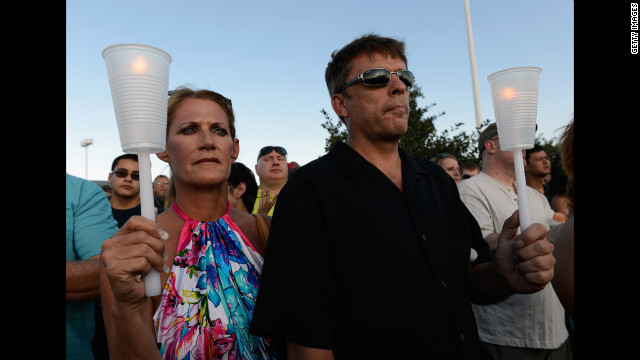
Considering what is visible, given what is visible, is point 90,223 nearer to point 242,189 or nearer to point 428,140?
point 242,189

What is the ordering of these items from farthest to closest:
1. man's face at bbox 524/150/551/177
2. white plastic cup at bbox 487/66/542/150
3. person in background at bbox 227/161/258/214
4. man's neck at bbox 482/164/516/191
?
man's face at bbox 524/150/551/177
person in background at bbox 227/161/258/214
man's neck at bbox 482/164/516/191
white plastic cup at bbox 487/66/542/150

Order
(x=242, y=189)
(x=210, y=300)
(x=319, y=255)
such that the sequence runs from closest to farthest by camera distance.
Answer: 1. (x=319, y=255)
2. (x=210, y=300)
3. (x=242, y=189)

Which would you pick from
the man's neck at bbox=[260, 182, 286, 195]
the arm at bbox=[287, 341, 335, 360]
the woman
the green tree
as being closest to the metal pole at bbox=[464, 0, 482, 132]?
the green tree

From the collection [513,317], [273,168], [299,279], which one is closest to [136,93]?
[299,279]

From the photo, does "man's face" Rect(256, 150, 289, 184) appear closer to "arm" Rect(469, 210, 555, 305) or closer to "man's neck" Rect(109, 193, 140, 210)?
"man's neck" Rect(109, 193, 140, 210)

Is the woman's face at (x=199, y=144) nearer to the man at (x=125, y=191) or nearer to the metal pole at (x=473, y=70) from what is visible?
→ the man at (x=125, y=191)

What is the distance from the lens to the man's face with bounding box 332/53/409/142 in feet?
6.52

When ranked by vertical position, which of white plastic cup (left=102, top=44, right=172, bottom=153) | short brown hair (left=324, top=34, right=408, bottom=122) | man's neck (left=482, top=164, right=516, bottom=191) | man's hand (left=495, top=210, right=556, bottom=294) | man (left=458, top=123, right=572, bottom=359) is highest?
short brown hair (left=324, top=34, right=408, bottom=122)

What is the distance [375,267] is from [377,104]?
0.87m

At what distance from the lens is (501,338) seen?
3.03 metres

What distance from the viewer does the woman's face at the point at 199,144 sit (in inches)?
78.2

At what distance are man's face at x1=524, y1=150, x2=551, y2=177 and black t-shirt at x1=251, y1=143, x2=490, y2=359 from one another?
3910 mm

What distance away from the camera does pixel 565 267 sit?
1.71 metres
